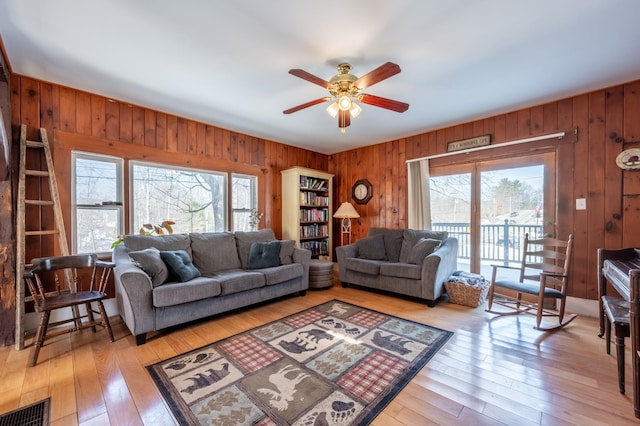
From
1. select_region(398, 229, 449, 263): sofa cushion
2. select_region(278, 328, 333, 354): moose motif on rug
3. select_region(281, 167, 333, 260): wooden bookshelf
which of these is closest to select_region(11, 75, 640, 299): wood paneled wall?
select_region(281, 167, 333, 260): wooden bookshelf

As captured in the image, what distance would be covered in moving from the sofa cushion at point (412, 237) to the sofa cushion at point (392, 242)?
6cm

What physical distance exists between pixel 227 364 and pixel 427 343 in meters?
1.69

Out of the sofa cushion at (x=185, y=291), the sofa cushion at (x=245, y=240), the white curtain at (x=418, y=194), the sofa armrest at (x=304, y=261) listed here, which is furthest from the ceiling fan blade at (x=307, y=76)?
the white curtain at (x=418, y=194)

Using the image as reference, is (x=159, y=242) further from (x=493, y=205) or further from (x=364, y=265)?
(x=493, y=205)

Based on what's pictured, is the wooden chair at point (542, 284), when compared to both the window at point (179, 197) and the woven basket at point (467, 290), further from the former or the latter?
the window at point (179, 197)

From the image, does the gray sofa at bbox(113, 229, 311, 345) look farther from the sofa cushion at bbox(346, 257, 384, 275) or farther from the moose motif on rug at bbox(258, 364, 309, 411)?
the moose motif on rug at bbox(258, 364, 309, 411)

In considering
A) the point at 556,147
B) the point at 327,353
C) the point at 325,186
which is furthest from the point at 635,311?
the point at 325,186

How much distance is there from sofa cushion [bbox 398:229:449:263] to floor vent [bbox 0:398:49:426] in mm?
3666

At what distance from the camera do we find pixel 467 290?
3186mm

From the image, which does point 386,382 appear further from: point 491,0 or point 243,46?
point 243,46

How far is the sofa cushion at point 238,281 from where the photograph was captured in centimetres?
278

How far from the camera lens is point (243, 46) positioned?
2045mm

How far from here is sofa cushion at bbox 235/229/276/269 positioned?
3.60 m

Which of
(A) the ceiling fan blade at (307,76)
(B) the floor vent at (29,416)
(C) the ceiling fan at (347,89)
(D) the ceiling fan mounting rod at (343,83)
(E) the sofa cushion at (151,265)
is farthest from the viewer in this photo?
(E) the sofa cushion at (151,265)
